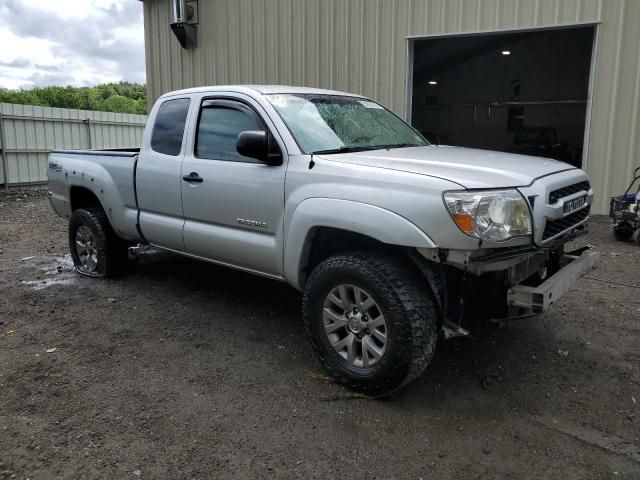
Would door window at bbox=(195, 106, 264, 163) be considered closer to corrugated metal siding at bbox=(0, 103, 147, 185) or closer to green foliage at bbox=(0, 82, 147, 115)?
corrugated metal siding at bbox=(0, 103, 147, 185)

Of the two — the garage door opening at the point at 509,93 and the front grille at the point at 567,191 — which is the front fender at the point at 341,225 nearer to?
the front grille at the point at 567,191

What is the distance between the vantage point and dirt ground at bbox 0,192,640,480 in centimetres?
283

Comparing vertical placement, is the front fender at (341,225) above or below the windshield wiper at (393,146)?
below

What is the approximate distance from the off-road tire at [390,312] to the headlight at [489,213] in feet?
1.65

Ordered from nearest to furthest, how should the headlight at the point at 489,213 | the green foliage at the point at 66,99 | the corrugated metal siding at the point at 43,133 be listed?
1. the headlight at the point at 489,213
2. the corrugated metal siding at the point at 43,133
3. the green foliage at the point at 66,99

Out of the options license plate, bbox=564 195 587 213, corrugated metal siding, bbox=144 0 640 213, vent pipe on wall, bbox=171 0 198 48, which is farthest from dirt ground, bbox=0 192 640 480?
vent pipe on wall, bbox=171 0 198 48

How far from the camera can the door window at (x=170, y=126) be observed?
16.1 ft

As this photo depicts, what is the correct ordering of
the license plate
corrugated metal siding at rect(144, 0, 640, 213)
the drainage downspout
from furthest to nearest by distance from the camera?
the drainage downspout
corrugated metal siding at rect(144, 0, 640, 213)
the license plate

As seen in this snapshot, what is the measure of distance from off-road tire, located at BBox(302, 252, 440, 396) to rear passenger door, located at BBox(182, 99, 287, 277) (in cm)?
60

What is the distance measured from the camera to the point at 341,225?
3428 mm

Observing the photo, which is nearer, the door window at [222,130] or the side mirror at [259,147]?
the side mirror at [259,147]

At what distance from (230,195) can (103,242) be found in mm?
2358

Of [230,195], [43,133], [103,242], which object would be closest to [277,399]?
[230,195]

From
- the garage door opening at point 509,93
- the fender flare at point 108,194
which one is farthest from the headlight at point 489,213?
the garage door opening at point 509,93
